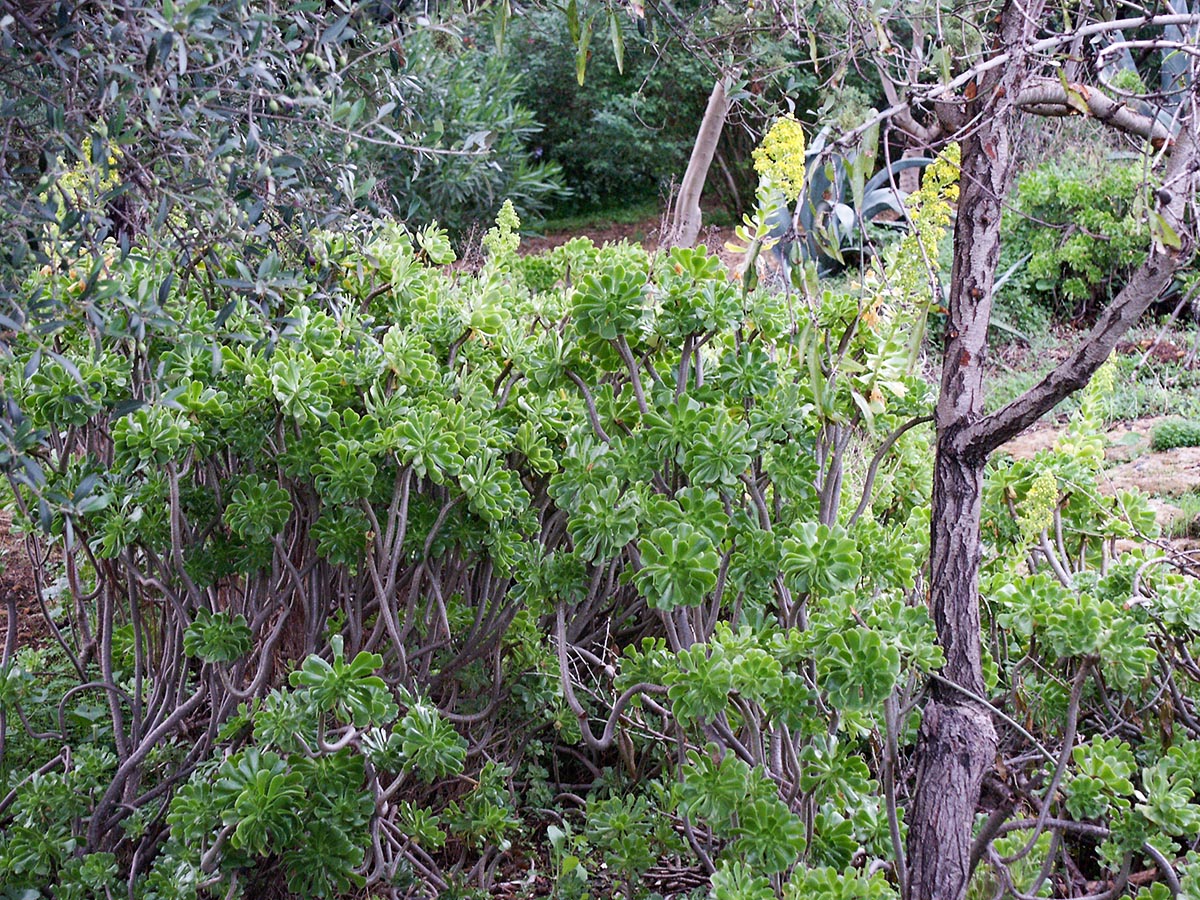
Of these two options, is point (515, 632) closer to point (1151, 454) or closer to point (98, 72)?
point (98, 72)

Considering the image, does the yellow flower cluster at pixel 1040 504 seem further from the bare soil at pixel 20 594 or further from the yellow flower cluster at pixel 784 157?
the bare soil at pixel 20 594

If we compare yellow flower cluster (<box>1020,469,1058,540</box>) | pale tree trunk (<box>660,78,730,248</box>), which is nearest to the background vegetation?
yellow flower cluster (<box>1020,469,1058,540</box>)

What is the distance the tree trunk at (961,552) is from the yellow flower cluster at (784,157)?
30 cm

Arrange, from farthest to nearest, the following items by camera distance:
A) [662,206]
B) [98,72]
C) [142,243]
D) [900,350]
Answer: [662,206] < [142,243] < [900,350] < [98,72]

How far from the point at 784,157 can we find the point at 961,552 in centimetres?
80

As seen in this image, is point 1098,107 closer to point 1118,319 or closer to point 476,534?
point 1118,319

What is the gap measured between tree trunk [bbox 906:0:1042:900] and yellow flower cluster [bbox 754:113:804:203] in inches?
11.8

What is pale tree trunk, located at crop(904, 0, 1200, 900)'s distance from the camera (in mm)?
1836

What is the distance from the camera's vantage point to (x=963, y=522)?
1.88 m

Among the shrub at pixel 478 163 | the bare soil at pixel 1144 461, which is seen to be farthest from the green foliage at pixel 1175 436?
the shrub at pixel 478 163

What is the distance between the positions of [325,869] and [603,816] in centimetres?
56

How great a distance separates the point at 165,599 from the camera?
102 inches

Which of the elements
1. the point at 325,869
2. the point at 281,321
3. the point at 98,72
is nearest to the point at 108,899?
the point at 325,869

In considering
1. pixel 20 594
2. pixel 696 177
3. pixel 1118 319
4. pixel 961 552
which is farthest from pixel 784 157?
pixel 696 177
